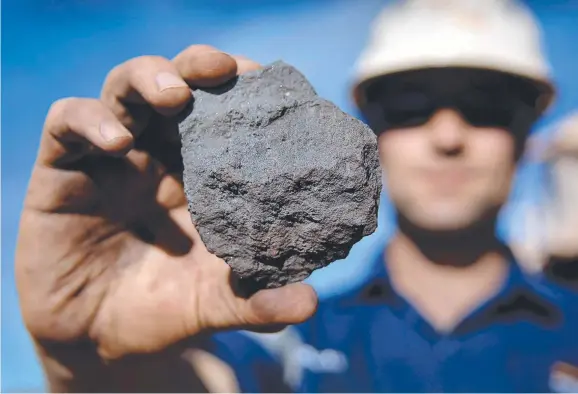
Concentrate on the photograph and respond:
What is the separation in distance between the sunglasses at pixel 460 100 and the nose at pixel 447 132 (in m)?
0.02

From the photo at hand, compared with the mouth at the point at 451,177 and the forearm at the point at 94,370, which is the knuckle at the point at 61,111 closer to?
the forearm at the point at 94,370

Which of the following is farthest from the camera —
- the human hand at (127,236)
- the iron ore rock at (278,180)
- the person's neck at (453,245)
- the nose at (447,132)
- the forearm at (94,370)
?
the person's neck at (453,245)

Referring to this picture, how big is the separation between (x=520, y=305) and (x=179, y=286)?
1383mm

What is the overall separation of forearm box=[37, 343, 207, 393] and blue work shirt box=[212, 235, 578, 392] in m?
0.49

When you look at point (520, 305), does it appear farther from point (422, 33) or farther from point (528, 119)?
point (422, 33)

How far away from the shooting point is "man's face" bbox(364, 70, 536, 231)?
1.86 meters

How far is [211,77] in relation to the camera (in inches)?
47.2

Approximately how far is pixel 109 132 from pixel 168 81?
17 centimetres

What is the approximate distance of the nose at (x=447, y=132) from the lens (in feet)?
5.99

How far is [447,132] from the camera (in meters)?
1.84

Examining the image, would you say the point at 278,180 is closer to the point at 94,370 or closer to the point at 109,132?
the point at 109,132

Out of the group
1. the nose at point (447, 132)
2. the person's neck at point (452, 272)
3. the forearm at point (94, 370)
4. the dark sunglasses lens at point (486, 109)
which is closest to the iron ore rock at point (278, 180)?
the forearm at point (94, 370)

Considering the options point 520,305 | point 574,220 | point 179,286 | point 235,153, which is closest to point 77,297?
point 179,286

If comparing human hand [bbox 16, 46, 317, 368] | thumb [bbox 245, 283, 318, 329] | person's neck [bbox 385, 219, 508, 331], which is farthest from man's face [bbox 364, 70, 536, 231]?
thumb [bbox 245, 283, 318, 329]
